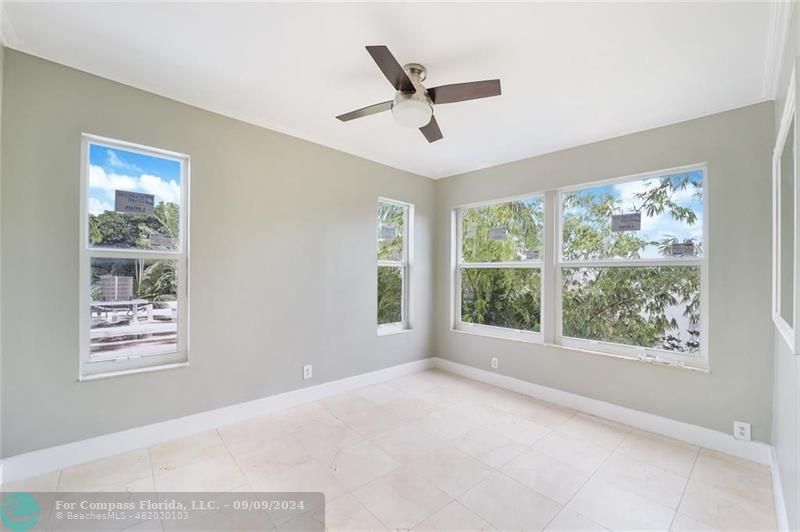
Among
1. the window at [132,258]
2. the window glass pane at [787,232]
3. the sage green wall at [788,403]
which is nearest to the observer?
the sage green wall at [788,403]

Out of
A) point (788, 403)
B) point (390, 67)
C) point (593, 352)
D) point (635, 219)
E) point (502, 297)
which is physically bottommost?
point (593, 352)

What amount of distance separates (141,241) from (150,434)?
140 centimetres

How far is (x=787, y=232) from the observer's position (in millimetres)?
1693

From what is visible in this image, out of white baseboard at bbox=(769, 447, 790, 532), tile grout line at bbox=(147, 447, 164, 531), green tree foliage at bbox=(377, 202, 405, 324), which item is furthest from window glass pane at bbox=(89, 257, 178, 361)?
white baseboard at bbox=(769, 447, 790, 532)

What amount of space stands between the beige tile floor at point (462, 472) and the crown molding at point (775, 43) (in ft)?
8.32

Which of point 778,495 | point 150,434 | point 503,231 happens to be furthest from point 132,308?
point 778,495

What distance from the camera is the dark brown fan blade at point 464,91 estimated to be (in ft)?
6.15

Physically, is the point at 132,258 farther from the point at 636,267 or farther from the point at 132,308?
the point at 636,267

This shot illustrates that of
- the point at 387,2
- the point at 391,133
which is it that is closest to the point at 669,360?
the point at 391,133

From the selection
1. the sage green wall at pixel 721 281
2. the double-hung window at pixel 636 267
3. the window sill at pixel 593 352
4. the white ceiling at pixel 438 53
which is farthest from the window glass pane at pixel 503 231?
the white ceiling at pixel 438 53

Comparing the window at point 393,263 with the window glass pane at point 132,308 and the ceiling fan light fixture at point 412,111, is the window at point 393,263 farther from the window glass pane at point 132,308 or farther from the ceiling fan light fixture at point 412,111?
the window glass pane at point 132,308

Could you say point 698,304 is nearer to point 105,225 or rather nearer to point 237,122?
point 237,122

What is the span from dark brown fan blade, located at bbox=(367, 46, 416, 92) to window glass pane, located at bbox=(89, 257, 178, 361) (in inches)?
84.3

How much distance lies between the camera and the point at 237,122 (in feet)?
9.46
